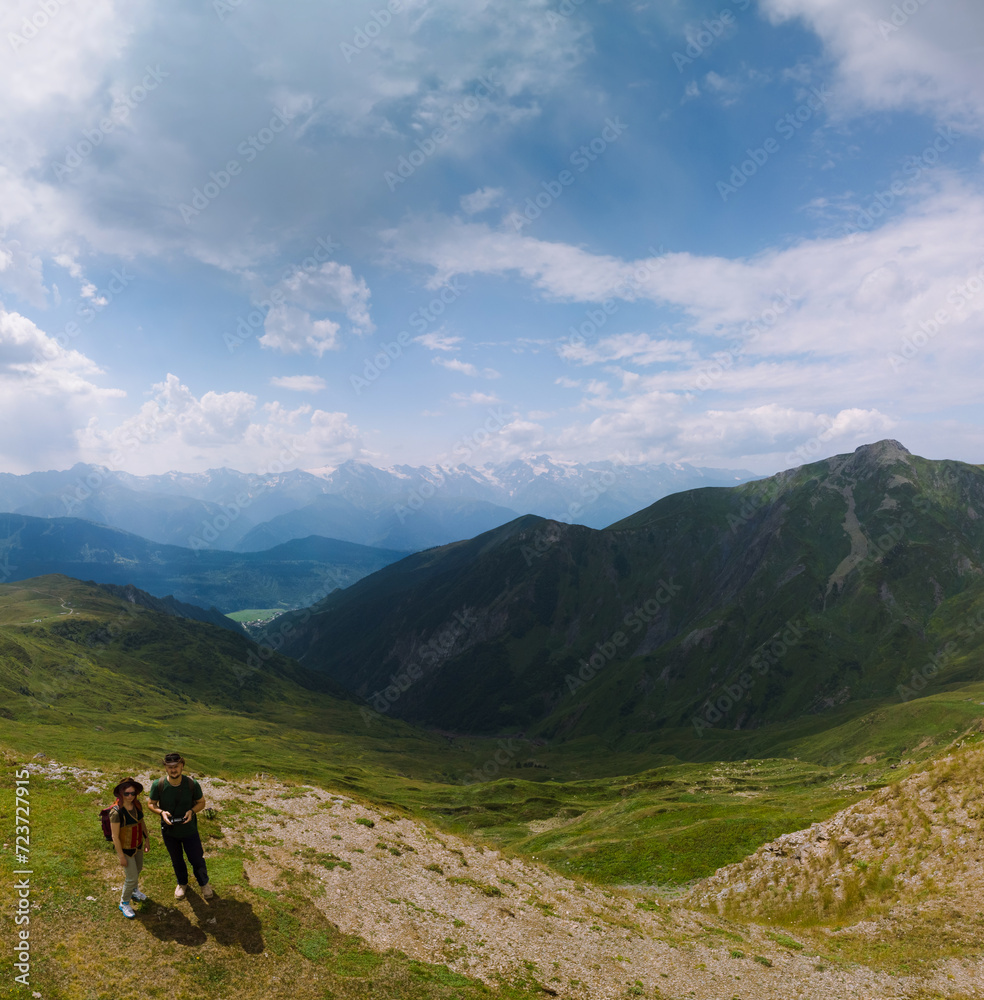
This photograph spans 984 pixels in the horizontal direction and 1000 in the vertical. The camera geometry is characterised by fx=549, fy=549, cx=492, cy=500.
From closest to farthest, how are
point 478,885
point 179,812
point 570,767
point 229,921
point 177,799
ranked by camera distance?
point 177,799, point 179,812, point 229,921, point 478,885, point 570,767

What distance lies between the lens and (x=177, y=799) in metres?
18.8

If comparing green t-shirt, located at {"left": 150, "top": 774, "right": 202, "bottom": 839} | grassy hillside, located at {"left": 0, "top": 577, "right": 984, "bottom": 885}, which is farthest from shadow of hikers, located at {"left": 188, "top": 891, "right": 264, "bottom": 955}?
grassy hillside, located at {"left": 0, "top": 577, "right": 984, "bottom": 885}

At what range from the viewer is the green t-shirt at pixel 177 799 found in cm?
1858

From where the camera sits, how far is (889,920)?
28.7 m

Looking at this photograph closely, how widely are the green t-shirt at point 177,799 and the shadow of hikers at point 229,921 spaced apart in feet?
10.7

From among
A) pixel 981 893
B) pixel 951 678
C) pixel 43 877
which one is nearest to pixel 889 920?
pixel 981 893

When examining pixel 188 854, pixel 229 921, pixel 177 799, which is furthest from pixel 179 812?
pixel 229 921

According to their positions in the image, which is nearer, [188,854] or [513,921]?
[188,854]

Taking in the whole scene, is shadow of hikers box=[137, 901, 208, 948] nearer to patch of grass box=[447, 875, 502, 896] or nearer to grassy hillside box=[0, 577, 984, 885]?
patch of grass box=[447, 875, 502, 896]

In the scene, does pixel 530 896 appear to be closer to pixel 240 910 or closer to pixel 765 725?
pixel 240 910

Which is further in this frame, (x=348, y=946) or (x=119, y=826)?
(x=348, y=946)

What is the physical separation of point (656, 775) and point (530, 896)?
348ft

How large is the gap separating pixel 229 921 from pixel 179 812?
482 centimetres

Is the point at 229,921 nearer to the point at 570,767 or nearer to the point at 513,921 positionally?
the point at 513,921
